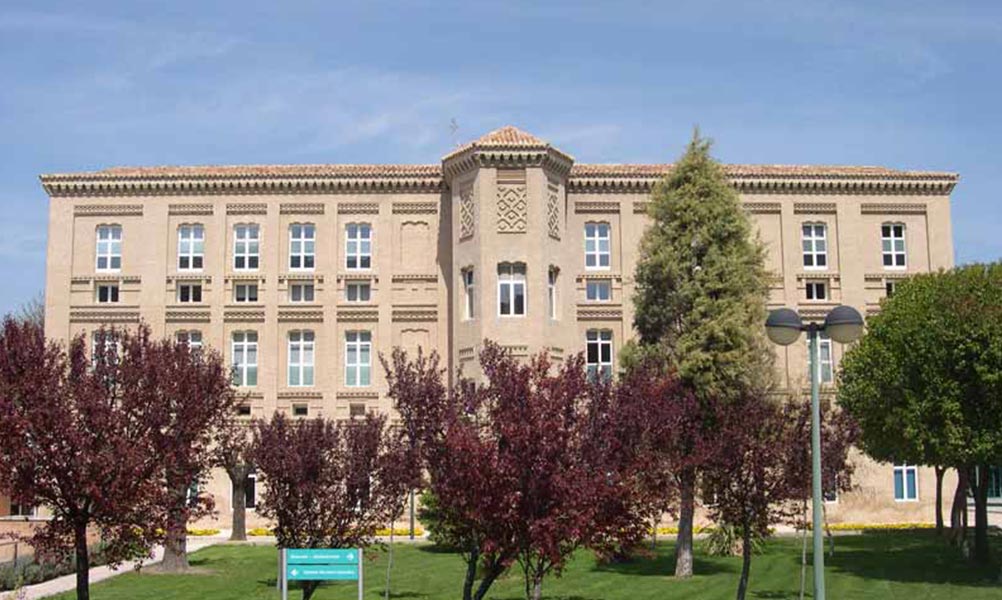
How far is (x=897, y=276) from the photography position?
154ft

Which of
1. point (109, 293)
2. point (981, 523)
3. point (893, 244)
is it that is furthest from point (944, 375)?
point (109, 293)

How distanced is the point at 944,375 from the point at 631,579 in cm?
1006

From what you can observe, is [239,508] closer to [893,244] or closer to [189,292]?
[189,292]

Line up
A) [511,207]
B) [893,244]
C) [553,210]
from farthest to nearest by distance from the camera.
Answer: [893,244]
[553,210]
[511,207]

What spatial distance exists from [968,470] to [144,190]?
32.8m

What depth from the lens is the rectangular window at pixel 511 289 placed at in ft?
139

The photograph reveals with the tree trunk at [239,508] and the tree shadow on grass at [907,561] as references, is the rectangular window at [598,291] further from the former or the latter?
the tree trunk at [239,508]

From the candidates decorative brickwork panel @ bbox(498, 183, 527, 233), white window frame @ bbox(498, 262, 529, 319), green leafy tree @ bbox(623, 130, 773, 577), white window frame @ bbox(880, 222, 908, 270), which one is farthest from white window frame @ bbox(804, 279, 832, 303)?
green leafy tree @ bbox(623, 130, 773, 577)

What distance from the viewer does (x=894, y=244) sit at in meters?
47.6

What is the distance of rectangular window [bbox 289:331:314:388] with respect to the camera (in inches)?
1801

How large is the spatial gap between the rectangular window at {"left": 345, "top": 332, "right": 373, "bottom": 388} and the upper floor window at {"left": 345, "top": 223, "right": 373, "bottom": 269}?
2893mm

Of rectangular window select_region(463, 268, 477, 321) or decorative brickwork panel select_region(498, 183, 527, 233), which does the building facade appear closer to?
rectangular window select_region(463, 268, 477, 321)

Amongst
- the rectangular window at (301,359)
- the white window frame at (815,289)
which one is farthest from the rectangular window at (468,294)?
the white window frame at (815,289)


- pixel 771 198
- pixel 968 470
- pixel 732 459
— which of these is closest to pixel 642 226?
pixel 771 198
